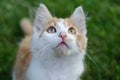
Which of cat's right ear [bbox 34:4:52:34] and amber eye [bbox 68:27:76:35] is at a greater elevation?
cat's right ear [bbox 34:4:52:34]

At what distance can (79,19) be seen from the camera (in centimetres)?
395

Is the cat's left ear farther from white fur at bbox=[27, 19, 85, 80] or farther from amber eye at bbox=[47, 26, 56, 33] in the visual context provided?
amber eye at bbox=[47, 26, 56, 33]

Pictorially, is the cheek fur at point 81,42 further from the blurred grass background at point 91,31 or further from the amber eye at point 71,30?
the blurred grass background at point 91,31

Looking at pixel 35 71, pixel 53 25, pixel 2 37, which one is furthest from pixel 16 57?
pixel 53 25

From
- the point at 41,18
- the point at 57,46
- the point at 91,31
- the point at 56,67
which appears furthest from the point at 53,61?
the point at 91,31

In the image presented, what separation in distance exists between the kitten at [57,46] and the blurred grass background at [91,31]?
59 centimetres

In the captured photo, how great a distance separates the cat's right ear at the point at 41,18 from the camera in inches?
153

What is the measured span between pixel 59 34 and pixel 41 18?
1.37 feet

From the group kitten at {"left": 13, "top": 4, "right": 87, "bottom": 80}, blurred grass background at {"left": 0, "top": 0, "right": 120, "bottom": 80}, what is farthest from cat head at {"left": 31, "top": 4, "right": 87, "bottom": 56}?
blurred grass background at {"left": 0, "top": 0, "right": 120, "bottom": 80}

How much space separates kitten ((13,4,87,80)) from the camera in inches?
143

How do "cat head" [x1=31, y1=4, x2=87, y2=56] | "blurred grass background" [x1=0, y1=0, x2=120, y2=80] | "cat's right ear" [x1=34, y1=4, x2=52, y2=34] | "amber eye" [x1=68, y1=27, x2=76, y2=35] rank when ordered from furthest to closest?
"blurred grass background" [x1=0, y1=0, x2=120, y2=80] → "cat's right ear" [x1=34, y1=4, x2=52, y2=34] → "amber eye" [x1=68, y1=27, x2=76, y2=35] → "cat head" [x1=31, y1=4, x2=87, y2=56]

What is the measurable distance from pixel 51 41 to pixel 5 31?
2.01 meters

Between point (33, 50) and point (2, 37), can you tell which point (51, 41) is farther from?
point (2, 37)

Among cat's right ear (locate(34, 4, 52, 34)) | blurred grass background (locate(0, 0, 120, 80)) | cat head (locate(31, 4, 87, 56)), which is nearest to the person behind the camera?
cat head (locate(31, 4, 87, 56))
